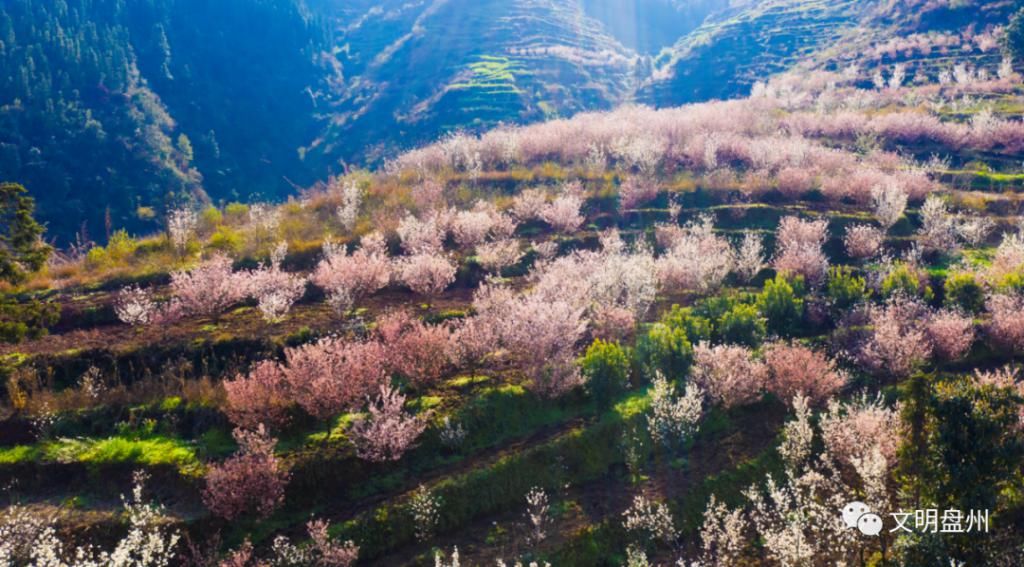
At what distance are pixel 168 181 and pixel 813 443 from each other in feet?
288

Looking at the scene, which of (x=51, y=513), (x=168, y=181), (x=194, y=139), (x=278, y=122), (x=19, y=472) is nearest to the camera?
(x=51, y=513)

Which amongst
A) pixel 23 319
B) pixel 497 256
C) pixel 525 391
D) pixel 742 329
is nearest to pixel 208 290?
pixel 23 319

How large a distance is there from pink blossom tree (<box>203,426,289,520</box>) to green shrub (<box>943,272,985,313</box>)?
25.3m

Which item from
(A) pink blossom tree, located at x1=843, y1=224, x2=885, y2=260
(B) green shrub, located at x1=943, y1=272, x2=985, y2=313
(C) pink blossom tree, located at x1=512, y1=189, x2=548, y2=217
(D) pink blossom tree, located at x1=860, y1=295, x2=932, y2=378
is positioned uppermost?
(C) pink blossom tree, located at x1=512, y1=189, x2=548, y2=217

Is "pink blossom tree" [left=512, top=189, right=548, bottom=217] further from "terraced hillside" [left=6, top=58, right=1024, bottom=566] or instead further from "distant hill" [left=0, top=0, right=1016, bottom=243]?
"distant hill" [left=0, top=0, right=1016, bottom=243]

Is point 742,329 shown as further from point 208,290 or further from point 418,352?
point 208,290

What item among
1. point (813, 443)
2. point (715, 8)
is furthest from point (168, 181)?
point (715, 8)

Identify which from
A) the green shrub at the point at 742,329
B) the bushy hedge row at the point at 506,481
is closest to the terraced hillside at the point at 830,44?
the green shrub at the point at 742,329

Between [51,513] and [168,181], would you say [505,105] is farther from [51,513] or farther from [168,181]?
[51,513]

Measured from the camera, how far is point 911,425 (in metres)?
12.1

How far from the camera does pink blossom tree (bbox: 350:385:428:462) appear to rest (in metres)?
14.2

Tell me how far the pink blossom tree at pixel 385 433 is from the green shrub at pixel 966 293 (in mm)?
21924

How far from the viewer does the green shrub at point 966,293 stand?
22344mm

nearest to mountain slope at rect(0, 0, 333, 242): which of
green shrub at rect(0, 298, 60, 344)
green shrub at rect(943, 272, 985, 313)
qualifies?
green shrub at rect(0, 298, 60, 344)
